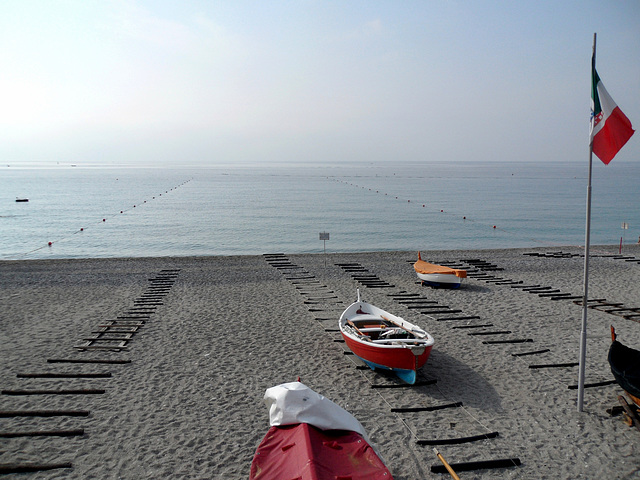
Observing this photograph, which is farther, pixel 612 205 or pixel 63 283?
pixel 612 205

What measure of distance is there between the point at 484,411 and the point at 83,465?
7.61 m

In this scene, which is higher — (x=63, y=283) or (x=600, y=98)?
(x=600, y=98)

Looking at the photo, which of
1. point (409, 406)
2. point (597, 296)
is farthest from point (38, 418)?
point (597, 296)

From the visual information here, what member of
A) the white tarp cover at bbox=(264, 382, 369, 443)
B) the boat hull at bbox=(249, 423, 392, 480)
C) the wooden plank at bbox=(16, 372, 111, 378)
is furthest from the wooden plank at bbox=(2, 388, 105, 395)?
the boat hull at bbox=(249, 423, 392, 480)

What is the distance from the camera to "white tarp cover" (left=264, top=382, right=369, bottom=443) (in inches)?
285

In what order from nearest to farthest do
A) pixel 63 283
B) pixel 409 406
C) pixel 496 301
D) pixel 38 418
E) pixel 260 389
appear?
pixel 38 418 < pixel 409 406 < pixel 260 389 < pixel 496 301 < pixel 63 283

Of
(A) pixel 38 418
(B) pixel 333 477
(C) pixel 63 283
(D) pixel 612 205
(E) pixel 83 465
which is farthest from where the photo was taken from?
(D) pixel 612 205

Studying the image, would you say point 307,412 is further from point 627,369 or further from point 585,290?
point 627,369

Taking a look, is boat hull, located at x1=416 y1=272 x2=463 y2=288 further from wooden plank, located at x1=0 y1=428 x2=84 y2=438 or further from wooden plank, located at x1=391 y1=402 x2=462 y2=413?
wooden plank, located at x1=0 y1=428 x2=84 y2=438

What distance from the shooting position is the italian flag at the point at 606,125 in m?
8.45

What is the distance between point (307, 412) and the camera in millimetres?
7289

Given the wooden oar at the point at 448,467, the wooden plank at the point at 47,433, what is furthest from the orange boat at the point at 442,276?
the wooden plank at the point at 47,433

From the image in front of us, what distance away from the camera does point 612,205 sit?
7975 centimetres

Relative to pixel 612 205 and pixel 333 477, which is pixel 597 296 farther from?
pixel 612 205
